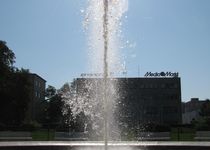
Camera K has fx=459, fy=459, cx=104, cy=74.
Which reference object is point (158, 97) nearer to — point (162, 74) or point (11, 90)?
point (162, 74)

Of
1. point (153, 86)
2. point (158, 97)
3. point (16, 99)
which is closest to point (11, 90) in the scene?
point (16, 99)

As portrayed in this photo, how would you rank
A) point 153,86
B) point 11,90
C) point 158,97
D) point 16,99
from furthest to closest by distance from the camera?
point 158,97 < point 153,86 < point 16,99 < point 11,90

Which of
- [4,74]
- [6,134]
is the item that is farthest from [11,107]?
[6,134]

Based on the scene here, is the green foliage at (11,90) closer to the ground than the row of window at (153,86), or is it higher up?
closer to the ground

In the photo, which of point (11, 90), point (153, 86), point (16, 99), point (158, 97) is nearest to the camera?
point (11, 90)

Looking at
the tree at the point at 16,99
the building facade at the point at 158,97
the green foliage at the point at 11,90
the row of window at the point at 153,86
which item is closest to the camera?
the green foliage at the point at 11,90

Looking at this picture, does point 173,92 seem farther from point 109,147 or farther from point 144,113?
→ point 109,147

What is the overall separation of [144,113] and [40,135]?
249ft

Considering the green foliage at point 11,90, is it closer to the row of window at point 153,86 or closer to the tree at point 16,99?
the tree at point 16,99

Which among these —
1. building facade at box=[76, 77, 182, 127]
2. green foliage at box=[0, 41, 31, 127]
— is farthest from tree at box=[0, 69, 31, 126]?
building facade at box=[76, 77, 182, 127]

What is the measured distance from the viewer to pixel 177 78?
109938 mm

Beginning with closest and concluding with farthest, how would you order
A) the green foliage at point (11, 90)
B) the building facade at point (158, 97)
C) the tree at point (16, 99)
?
the green foliage at point (11, 90) < the tree at point (16, 99) < the building facade at point (158, 97)

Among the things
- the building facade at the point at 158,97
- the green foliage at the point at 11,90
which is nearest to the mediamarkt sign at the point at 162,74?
the building facade at the point at 158,97

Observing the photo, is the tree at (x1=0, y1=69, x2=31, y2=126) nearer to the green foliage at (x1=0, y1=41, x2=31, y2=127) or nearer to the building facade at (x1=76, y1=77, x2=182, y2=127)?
the green foliage at (x1=0, y1=41, x2=31, y2=127)
